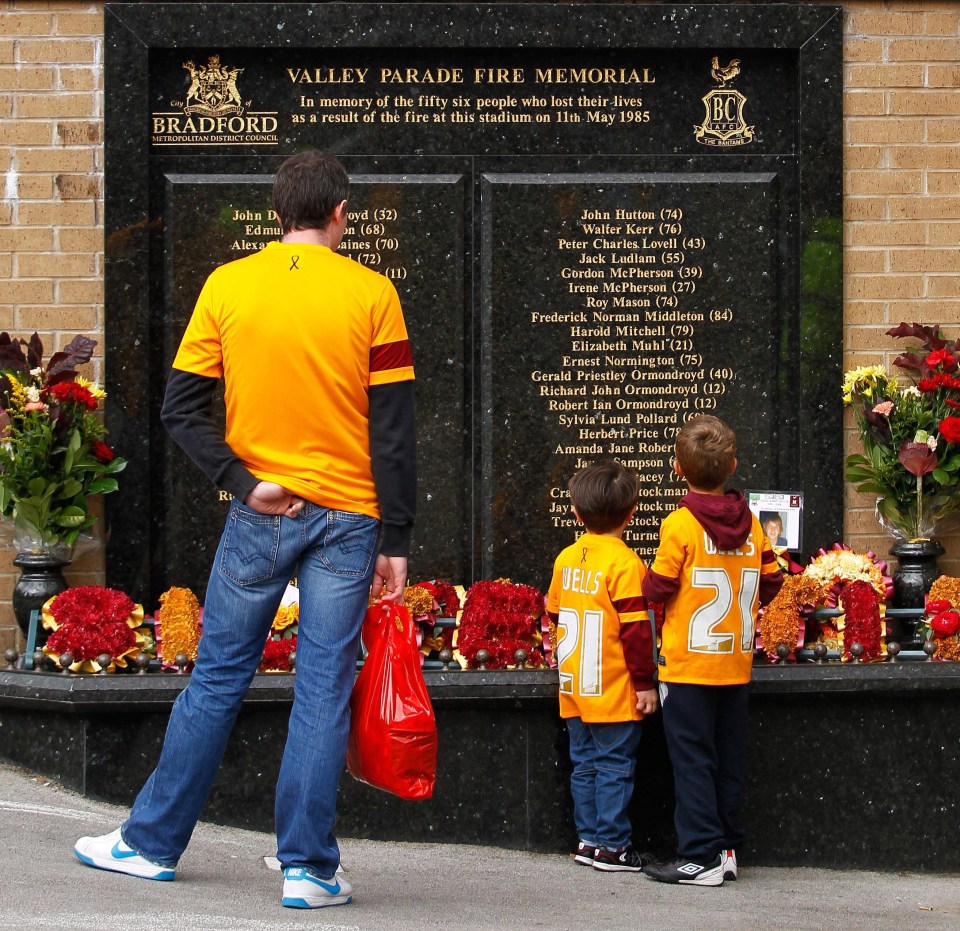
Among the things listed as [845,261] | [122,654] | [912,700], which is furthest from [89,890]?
[845,261]

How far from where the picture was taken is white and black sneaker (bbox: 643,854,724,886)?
4301mm

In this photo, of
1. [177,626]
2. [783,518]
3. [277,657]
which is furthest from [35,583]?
[783,518]

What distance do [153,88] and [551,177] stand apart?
5.40ft

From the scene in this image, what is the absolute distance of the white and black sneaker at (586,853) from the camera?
4480 mm

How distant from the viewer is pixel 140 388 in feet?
18.1

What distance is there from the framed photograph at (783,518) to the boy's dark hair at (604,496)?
130 cm

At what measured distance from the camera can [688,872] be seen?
4309mm

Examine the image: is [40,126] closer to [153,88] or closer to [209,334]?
[153,88]

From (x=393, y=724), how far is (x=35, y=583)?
2.20m

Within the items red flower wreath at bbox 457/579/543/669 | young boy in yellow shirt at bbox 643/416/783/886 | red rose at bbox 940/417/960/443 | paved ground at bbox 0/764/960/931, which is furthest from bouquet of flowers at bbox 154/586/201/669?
red rose at bbox 940/417/960/443

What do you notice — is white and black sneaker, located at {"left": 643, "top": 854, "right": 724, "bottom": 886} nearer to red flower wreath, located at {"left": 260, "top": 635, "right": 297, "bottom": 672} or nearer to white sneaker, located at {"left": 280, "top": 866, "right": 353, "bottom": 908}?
white sneaker, located at {"left": 280, "top": 866, "right": 353, "bottom": 908}

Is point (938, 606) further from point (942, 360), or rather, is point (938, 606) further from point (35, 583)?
point (35, 583)

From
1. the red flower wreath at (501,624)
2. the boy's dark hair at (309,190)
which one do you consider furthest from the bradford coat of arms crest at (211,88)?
the red flower wreath at (501,624)

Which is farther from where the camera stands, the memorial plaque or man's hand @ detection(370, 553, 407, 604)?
the memorial plaque
